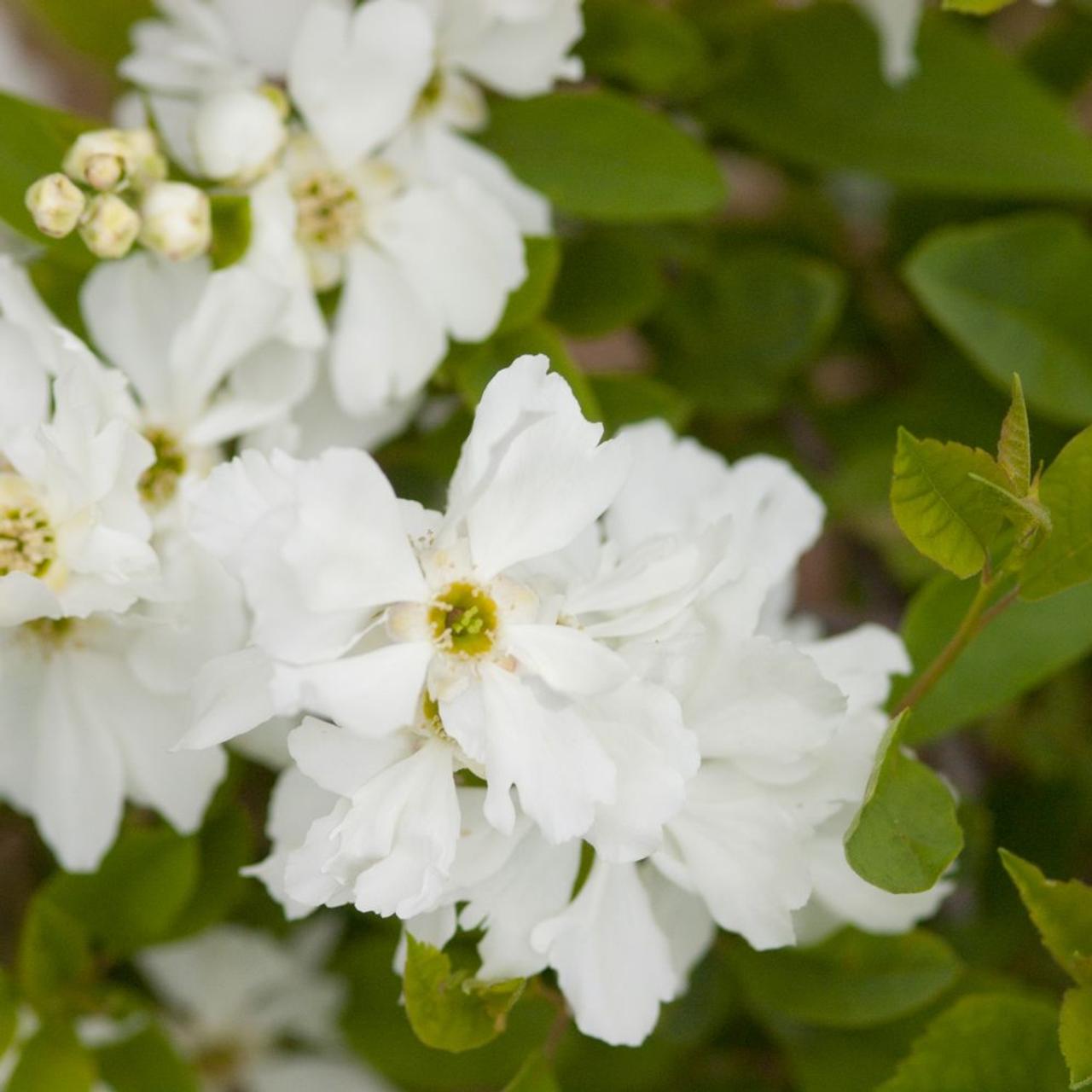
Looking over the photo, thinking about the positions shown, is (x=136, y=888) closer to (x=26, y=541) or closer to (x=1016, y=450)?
(x=26, y=541)

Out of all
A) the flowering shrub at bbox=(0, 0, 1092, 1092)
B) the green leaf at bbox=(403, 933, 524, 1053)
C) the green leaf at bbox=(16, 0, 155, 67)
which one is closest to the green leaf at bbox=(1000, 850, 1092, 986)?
the flowering shrub at bbox=(0, 0, 1092, 1092)

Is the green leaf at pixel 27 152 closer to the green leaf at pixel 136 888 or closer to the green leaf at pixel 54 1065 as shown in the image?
the green leaf at pixel 136 888

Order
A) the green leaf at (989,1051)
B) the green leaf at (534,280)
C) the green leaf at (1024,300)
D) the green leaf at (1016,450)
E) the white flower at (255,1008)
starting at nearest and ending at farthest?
the green leaf at (1016,450) → the green leaf at (989,1051) → the green leaf at (534,280) → the green leaf at (1024,300) → the white flower at (255,1008)

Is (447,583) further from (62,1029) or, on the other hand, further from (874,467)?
(874,467)

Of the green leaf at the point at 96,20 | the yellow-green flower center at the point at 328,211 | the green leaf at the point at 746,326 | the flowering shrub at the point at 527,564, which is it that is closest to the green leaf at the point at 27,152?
the flowering shrub at the point at 527,564

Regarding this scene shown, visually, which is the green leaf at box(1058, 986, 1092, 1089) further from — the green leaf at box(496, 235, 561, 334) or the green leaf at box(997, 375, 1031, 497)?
the green leaf at box(496, 235, 561, 334)

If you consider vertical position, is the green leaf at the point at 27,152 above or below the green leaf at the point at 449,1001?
above
